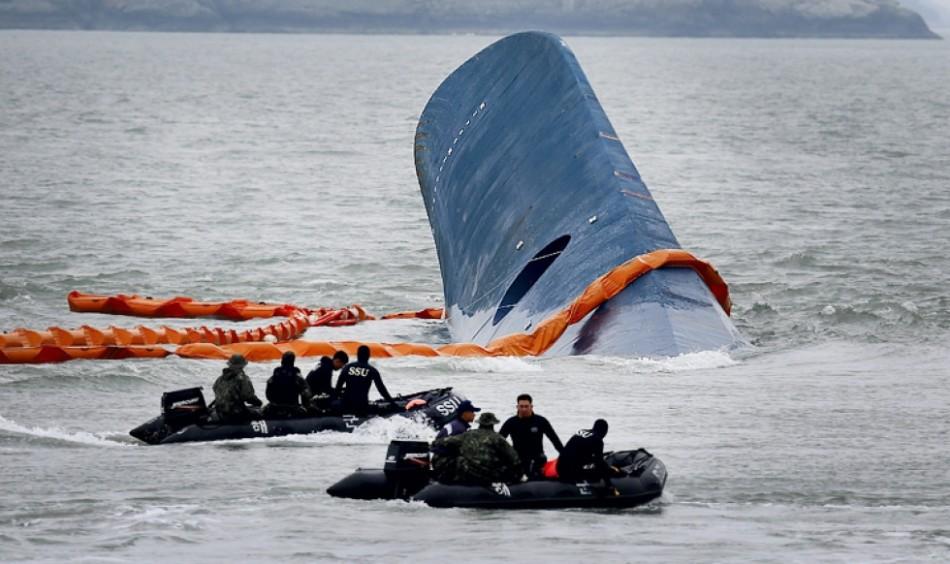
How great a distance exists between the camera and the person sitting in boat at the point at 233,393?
27.5 m

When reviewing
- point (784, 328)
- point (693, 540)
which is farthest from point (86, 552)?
point (784, 328)

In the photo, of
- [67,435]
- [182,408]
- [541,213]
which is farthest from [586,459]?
[541,213]

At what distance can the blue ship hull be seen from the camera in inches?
1355

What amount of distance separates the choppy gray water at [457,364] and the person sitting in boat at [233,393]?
57cm

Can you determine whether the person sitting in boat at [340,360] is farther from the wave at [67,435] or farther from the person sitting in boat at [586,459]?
the person sitting in boat at [586,459]

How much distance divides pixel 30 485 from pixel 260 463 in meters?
3.43

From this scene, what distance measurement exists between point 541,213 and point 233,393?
14742 mm

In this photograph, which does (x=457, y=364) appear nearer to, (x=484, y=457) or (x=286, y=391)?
(x=286, y=391)

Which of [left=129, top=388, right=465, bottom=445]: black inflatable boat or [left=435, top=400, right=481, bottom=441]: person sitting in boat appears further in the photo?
[left=129, top=388, right=465, bottom=445]: black inflatable boat

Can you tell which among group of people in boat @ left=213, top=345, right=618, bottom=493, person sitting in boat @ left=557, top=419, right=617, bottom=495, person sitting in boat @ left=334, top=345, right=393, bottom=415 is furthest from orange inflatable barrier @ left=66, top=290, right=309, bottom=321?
person sitting in boat @ left=557, top=419, right=617, bottom=495

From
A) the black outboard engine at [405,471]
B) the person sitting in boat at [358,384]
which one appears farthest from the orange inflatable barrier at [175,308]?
the black outboard engine at [405,471]

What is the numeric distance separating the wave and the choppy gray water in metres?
0.07

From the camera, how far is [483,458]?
77.2 ft

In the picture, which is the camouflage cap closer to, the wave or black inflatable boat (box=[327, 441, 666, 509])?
black inflatable boat (box=[327, 441, 666, 509])
